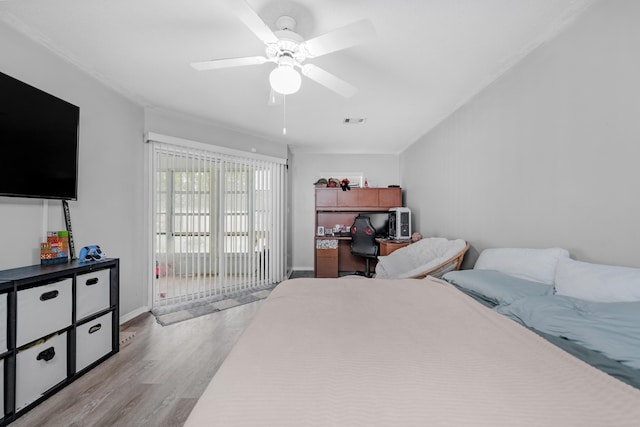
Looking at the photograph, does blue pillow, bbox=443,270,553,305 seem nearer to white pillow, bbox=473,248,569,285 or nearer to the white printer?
Answer: white pillow, bbox=473,248,569,285

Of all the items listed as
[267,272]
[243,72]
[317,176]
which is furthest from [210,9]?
[317,176]

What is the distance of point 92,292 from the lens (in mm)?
2068

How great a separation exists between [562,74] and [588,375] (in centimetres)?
200

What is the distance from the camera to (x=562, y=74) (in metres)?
1.87

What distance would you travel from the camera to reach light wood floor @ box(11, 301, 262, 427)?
5.13 ft

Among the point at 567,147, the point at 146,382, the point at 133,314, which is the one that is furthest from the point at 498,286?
the point at 133,314

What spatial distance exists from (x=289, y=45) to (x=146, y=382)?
8.21ft

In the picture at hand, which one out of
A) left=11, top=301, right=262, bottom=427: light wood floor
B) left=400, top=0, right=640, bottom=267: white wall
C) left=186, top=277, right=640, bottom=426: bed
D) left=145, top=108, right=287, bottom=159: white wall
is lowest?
left=11, top=301, right=262, bottom=427: light wood floor

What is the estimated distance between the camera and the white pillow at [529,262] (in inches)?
68.4

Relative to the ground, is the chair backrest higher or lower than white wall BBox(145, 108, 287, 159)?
lower

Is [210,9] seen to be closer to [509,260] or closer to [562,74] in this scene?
[562,74]

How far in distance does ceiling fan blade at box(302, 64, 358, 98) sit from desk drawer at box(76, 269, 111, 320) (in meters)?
2.21

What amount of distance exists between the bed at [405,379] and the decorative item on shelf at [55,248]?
1917 mm

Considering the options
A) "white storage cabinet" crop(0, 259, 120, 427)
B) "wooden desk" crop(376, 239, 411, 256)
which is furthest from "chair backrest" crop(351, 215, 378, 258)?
"white storage cabinet" crop(0, 259, 120, 427)
